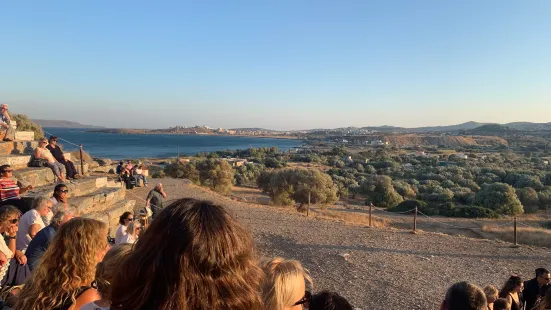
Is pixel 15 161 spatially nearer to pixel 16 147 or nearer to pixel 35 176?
pixel 35 176

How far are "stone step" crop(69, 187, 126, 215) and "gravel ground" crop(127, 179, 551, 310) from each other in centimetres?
349

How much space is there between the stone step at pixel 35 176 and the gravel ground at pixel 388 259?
508cm

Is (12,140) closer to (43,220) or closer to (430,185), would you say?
(43,220)

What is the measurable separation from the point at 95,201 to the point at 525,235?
13.7m

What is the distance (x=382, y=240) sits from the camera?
11.1m

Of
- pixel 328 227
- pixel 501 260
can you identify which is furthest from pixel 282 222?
pixel 501 260

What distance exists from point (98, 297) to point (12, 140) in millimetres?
11733

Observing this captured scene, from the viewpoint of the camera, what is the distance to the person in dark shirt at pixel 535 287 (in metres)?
4.36

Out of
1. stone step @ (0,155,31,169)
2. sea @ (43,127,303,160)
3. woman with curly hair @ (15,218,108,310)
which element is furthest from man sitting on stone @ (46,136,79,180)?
sea @ (43,127,303,160)

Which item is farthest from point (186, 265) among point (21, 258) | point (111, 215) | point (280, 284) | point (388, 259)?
point (388, 259)

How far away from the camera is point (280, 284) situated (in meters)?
2.21

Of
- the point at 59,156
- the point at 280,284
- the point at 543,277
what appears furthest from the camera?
the point at 59,156

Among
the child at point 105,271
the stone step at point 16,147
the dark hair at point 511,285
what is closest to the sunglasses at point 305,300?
the child at point 105,271

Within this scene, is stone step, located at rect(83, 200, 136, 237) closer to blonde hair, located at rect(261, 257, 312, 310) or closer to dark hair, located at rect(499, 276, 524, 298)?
blonde hair, located at rect(261, 257, 312, 310)
